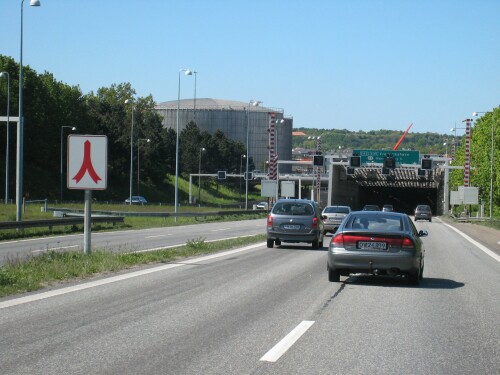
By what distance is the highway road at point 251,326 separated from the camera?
822 centimetres

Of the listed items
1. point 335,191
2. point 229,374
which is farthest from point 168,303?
point 335,191

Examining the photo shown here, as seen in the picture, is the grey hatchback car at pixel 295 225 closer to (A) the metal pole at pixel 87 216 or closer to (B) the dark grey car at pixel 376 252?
(A) the metal pole at pixel 87 216

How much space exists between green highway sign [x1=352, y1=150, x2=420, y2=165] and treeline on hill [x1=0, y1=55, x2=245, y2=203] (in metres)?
28.7

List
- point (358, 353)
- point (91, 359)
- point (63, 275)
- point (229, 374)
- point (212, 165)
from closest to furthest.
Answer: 1. point (229, 374)
2. point (91, 359)
3. point (358, 353)
4. point (63, 275)
5. point (212, 165)

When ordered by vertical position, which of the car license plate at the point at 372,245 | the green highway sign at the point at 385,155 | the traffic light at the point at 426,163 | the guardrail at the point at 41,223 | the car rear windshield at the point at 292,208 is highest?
the green highway sign at the point at 385,155

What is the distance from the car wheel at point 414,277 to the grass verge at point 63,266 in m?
6.05

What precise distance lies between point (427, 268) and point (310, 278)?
193 inches

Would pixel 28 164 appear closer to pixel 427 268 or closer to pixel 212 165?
pixel 212 165

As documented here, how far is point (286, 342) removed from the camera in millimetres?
9438

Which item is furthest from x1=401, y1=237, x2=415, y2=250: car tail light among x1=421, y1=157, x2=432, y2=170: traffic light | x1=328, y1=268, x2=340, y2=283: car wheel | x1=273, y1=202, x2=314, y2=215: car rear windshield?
x1=421, y1=157, x2=432, y2=170: traffic light

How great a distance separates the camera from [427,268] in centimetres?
2136

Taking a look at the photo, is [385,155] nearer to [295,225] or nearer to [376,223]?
[295,225]

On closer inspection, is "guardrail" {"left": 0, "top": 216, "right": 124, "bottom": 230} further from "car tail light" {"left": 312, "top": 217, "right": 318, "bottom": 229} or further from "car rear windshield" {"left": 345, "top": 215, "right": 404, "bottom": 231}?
"car rear windshield" {"left": 345, "top": 215, "right": 404, "bottom": 231}

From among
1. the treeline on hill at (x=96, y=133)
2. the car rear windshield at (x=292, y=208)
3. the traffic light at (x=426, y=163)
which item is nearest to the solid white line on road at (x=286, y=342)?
the car rear windshield at (x=292, y=208)
